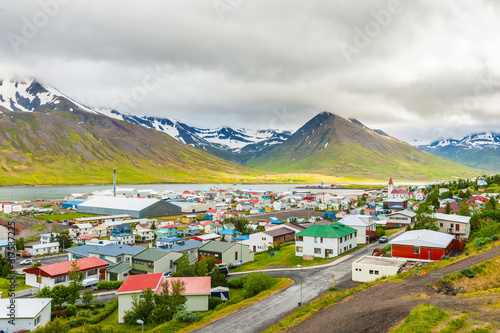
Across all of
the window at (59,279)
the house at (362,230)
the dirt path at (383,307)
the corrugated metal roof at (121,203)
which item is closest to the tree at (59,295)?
the window at (59,279)

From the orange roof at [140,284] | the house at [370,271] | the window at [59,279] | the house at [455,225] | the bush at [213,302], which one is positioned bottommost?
the window at [59,279]

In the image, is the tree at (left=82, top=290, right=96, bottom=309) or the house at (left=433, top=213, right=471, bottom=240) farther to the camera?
the house at (left=433, top=213, right=471, bottom=240)

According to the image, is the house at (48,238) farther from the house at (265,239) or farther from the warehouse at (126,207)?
the warehouse at (126,207)

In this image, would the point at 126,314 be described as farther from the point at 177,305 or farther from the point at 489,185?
the point at 489,185

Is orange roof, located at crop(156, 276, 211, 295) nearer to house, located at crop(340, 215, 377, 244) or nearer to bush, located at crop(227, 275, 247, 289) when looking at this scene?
bush, located at crop(227, 275, 247, 289)

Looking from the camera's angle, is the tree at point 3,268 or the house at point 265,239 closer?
the tree at point 3,268

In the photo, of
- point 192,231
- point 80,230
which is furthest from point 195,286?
point 80,230

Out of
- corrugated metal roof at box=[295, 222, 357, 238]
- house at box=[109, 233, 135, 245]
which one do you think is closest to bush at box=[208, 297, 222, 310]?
corrugated metal roof at box=[295, 222, 357, 238]

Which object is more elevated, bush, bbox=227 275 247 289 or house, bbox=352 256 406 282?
house, bbox=352 256 406 282
